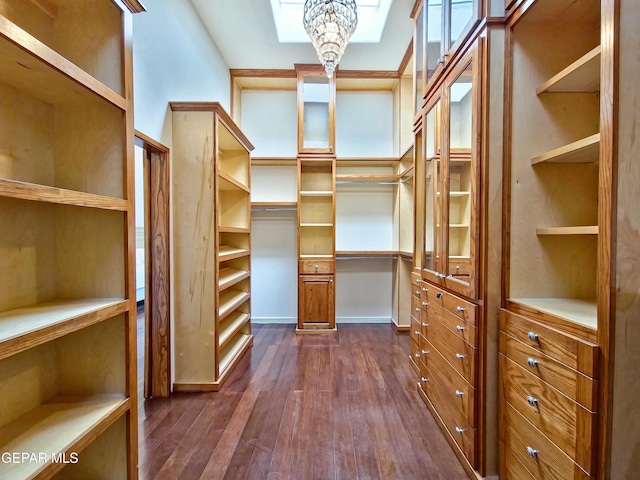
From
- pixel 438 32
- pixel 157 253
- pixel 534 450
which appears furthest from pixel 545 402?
pixel 157 253

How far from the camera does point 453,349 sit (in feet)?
5.41

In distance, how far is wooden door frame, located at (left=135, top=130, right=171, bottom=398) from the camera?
2.12 m

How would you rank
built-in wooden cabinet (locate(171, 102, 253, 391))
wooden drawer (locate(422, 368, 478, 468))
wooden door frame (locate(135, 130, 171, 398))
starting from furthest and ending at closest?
built-in wooden cabinet (locate(171, 102, 253, 391)) → wooden door frame (locate(135, 130, 171, 398)) → wooden drawer (locate(422, 368, 478, 468))

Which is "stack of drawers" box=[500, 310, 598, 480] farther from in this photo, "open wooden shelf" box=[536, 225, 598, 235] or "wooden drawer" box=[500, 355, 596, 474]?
"open wooden shelf" box=[536, 225, 598, 235]

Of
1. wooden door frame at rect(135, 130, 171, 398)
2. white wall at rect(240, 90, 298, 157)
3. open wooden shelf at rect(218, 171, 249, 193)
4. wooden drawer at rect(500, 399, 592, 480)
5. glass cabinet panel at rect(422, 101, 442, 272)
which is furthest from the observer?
white wall at rect(240, 90, 298, 157)

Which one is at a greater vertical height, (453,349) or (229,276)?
(229,276)

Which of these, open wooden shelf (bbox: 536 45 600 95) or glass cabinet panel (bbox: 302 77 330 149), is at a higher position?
glass cabinet panel (bbox: 302 77 330 149)

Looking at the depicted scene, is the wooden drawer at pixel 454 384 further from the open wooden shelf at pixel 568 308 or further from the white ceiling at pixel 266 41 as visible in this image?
the white ceiling at pixel 266 41

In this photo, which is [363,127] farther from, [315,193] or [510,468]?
[510,468]

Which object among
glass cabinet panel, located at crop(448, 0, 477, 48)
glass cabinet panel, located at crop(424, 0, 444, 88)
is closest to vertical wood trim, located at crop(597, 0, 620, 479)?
glass cabinet panel, located at crop(448, 0, 477, 48)

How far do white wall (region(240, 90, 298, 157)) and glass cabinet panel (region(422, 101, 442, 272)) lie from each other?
2243 mm

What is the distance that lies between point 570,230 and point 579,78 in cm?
64

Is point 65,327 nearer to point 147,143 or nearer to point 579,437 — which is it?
point 147,143

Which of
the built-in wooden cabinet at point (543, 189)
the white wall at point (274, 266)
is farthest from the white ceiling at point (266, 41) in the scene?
the white wall at point (274, 266)
